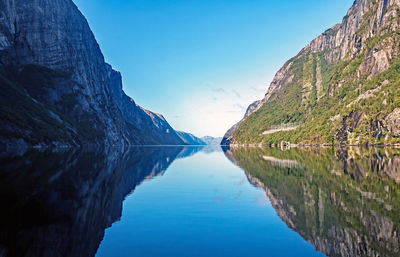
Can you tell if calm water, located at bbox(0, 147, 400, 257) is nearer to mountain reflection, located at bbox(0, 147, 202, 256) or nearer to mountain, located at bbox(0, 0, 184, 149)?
mountain reflection, located at bbox(0, 147, 202, 256)

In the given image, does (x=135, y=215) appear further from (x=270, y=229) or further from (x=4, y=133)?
(x=4, y=133)

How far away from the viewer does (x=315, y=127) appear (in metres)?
181

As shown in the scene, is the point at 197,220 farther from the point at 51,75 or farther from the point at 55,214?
the point at 51,75

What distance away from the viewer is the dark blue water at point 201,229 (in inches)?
400

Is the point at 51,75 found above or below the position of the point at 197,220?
above

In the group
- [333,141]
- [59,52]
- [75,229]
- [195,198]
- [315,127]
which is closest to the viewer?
[75,229]

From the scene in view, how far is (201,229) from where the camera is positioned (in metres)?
12.7

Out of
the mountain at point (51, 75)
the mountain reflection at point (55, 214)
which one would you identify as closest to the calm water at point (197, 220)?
the mountain reflection at point (55, 214)

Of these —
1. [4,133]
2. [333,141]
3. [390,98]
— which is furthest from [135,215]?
[333,141]

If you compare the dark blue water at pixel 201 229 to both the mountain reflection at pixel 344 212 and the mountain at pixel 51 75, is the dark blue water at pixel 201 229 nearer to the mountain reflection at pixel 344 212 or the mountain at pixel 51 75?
the mountain reflection at pixel 344 212

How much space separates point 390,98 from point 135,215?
14940 centimetres

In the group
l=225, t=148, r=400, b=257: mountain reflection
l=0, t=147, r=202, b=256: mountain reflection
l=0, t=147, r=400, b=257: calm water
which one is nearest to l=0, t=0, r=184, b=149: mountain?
l=0, t=147, r=202, b=256: mountain reflection

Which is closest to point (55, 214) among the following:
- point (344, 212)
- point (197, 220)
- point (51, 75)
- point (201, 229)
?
point (197, 220)

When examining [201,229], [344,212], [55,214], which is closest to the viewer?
[201,229]
